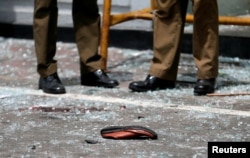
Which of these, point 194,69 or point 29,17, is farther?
point 29,17

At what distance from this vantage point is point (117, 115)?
486cm

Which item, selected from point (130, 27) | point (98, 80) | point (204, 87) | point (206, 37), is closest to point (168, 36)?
point (206, 37)

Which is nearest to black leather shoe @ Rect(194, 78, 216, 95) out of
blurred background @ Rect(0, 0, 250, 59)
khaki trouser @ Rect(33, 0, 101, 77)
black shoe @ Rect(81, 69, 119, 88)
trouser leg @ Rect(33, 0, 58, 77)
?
black shoe @ Rect(81, 69, 119, 88)

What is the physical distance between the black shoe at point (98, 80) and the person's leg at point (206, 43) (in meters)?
0.61

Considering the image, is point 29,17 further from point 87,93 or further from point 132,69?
point 87,93

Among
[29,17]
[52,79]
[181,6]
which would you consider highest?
[181,6]

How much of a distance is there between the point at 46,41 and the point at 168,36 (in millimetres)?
810

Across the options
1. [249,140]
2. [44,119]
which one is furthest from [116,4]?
[249,140]

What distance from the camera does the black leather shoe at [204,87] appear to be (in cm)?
543

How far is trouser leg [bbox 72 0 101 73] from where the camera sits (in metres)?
5.77

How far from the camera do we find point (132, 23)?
753 cm

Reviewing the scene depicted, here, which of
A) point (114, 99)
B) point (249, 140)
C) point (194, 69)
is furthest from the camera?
point (194, 69)

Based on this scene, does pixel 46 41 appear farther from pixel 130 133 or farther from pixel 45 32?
pixel 130 133

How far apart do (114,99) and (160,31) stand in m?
0.62
